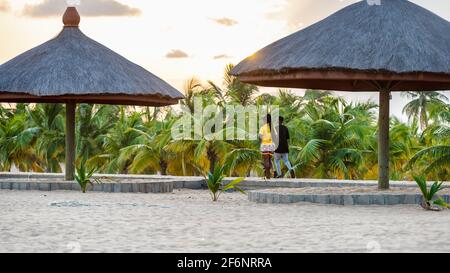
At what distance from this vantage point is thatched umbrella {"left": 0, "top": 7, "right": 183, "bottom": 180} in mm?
19219

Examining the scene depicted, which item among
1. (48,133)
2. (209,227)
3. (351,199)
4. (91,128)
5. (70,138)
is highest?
(91,128)

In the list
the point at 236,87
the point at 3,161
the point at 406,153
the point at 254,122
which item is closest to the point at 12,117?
the point at 3,161

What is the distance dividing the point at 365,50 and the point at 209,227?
5.51m

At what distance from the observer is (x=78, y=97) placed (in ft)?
63.4

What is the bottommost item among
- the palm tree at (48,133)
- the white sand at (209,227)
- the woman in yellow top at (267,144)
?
the white sand at (209,227)

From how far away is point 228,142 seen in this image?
30.2 m

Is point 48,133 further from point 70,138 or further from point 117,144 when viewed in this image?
point 70,138

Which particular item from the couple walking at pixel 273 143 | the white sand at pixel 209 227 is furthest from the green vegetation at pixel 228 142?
the white sand at pixel 209 227

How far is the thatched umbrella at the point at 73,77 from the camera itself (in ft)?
63.1

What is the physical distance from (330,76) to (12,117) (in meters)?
28.4

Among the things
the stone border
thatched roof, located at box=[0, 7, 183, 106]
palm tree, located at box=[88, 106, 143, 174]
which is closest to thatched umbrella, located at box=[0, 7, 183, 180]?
thatched roof, located at box=[0, 7, 183, 106]

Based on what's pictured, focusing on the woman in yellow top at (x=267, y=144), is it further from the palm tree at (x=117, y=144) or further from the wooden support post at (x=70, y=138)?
the palm tree at (x=117, y=144)

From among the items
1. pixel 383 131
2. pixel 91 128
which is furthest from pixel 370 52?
pixel 91 128

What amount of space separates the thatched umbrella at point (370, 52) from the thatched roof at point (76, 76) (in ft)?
10.9
